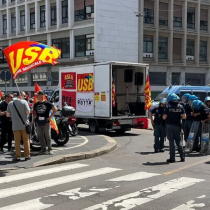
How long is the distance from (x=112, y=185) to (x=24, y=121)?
335 centimetres

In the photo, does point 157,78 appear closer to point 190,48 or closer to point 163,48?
point 163,48

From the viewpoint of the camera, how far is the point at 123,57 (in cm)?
3922

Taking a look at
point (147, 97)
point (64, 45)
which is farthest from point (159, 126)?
point (64, 45)

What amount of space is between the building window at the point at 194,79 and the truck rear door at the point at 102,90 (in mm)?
28030

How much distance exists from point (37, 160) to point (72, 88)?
8703 millimetres

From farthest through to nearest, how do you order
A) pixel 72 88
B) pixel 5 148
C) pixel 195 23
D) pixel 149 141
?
pixel 195 23, pixel 72 88, pixel 149 141, pixel 5 148

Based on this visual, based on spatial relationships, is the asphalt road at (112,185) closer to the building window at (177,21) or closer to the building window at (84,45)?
the building window at (84,45)

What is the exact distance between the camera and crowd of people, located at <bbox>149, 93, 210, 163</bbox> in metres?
10.1

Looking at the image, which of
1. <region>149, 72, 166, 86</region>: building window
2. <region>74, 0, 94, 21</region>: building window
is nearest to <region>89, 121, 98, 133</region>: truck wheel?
<region>74, 0, 94, 21</region>: building window

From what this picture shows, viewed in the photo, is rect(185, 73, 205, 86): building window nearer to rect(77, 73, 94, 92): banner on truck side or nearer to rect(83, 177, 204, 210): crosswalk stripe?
rect(77, 73, 94, 92): banner on truck side

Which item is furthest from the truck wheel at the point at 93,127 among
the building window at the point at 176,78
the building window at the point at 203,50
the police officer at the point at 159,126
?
the building window at the point at 203,50

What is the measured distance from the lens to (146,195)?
666cm

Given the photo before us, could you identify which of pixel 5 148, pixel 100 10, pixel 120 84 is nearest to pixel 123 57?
pixel 100 10

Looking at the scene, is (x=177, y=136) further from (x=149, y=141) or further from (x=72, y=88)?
(x=72, y=88)
